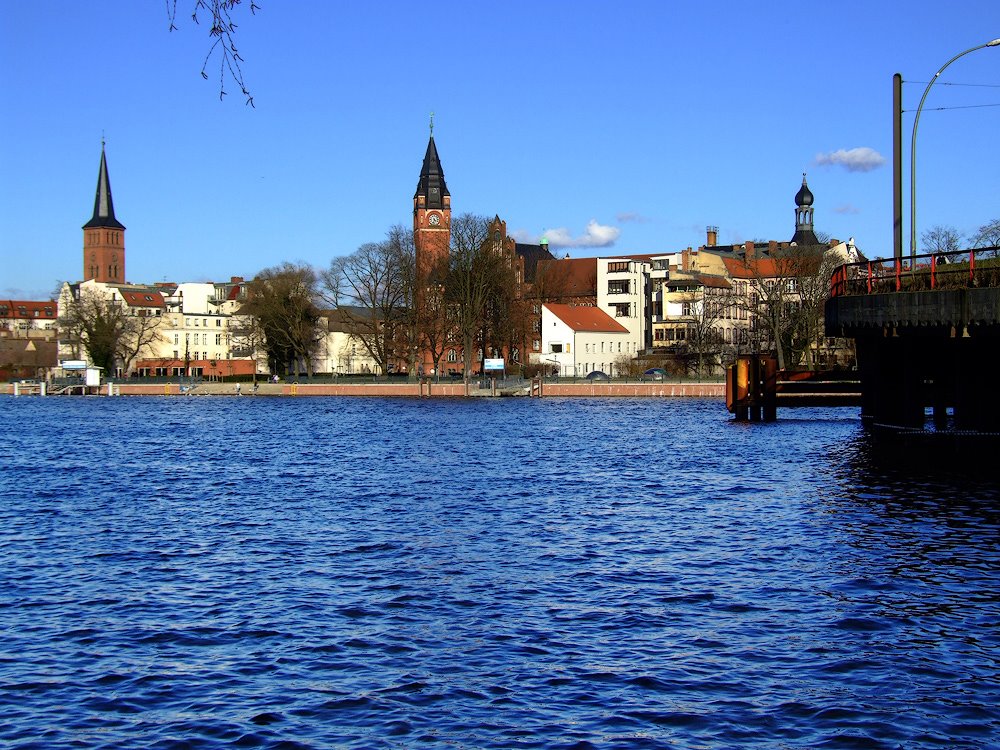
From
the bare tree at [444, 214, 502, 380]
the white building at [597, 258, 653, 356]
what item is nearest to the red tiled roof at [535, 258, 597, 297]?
the white building at [597, 258, 653, 356]

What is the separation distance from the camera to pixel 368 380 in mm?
134125

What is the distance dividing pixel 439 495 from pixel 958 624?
18.7 m

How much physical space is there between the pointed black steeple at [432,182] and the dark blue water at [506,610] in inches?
4974

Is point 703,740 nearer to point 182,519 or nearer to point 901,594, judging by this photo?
point 901,594

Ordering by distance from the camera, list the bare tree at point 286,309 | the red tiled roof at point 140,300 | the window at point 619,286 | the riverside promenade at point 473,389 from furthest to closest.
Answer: the red tiled roof at point 140,300
the window at point 619,286
the bare tree at point 286,309
the riverside promenade at point 473,389

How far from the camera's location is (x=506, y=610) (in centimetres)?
1847

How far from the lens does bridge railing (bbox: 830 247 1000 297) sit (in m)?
34.9

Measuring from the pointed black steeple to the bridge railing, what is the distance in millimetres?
121716

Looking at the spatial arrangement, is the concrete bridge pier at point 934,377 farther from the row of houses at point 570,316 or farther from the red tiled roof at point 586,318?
the red tiled roof at point 586,318

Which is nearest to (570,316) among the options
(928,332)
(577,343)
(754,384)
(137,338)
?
(577,343)

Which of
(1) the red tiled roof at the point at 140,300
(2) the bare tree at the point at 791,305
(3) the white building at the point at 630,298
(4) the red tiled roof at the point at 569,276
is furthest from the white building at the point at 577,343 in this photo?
(1) the red tiled roof at the point at 140,300

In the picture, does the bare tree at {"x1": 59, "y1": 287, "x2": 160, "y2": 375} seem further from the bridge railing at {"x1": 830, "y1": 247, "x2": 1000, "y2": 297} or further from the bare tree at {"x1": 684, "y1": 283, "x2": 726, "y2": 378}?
the bridge railing at {"x1": 830, "y1": 247, "x2": 1000, "y2": 297}

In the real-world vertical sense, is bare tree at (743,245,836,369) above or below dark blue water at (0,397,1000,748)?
above

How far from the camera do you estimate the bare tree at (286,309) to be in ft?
436
